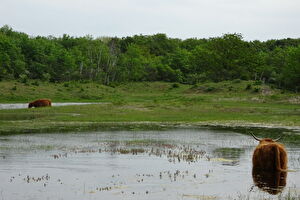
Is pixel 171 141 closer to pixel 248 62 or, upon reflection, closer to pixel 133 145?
pixel 133 145

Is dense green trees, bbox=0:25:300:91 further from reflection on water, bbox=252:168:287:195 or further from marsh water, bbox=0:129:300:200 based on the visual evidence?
reflection on water, bbox=252:168:287:195

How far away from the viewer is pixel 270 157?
1653cm

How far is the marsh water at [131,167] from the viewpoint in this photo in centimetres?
1510

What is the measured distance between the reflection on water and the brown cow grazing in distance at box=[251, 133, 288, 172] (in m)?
0.16

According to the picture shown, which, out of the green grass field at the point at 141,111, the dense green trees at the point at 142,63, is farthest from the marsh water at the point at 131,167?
the dense green trees at the point at 142,63

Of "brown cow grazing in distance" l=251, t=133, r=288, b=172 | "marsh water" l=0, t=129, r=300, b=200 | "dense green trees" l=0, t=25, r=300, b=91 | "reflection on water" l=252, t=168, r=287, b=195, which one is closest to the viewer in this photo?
"marsh water" l=0, t=129, r=300, b=200

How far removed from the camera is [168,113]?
151ft

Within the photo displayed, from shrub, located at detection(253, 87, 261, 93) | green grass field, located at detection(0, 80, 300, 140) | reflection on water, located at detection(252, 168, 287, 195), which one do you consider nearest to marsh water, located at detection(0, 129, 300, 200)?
reflection on water, located at detection(252, 168, 287, 195)

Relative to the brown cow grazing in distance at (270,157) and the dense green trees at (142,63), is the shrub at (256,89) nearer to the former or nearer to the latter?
the dense green trees at (142,63)

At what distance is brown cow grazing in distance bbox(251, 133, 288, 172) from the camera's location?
16.1m

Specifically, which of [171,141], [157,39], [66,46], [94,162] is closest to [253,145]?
[171,141]

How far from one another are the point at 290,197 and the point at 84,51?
102m

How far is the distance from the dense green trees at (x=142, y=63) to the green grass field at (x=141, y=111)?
961 centimetres

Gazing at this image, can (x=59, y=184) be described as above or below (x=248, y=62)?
below
